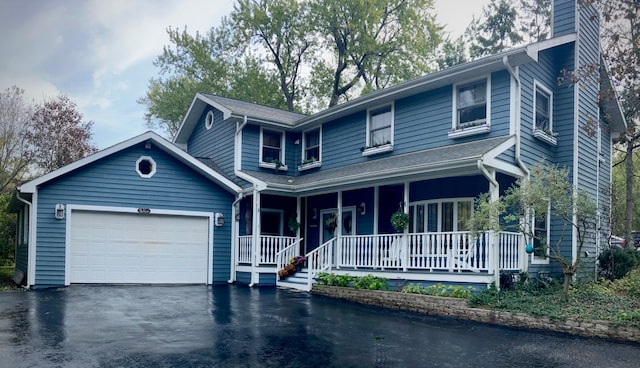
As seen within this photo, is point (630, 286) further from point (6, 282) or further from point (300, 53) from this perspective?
point (300, 53)

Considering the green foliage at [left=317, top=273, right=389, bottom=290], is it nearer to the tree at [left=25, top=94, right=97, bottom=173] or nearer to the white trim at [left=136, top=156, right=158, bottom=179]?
the white trim at [left=136, top=156, right=158, bottom=179]

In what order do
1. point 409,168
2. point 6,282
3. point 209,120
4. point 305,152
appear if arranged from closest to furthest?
point 409,168 < point 6,282 < point 305,152 < point 209,120

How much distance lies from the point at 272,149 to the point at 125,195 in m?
5.40

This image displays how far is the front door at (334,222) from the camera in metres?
16.0

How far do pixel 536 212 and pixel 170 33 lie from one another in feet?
93.3

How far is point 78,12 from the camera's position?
14.0 m

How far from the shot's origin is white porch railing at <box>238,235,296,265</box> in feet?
51.4

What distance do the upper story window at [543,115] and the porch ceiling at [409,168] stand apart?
1.64 metres

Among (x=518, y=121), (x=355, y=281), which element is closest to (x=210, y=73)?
(x=355, y=281)

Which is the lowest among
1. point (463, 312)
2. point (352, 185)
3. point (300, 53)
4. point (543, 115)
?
point (463, 312)

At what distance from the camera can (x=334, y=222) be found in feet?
52.4

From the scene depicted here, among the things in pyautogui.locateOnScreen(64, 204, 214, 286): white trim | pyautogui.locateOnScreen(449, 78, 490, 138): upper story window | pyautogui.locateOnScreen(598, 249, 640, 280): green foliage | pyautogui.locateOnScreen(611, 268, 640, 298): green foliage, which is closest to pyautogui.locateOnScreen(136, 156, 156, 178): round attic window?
A: pyautogui.locateOnScreen(64, 204, 214, 286): white trim

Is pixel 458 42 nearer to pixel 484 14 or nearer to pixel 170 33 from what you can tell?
pixel 484 14

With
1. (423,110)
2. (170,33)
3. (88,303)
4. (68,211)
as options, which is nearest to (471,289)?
(423,110)
